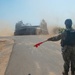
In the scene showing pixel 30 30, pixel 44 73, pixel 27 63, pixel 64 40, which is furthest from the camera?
pixel 30 30

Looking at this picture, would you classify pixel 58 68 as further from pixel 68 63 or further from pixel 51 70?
pixel 68 63

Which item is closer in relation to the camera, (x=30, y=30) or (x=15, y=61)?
(x=15, y=61)

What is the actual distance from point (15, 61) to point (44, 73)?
424 centimetres

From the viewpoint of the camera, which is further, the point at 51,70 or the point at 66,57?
the point at 51,70

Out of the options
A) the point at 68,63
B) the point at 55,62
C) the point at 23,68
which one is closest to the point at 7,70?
the point at 23,68

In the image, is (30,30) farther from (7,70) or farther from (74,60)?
(74,60)

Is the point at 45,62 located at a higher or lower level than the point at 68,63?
lower

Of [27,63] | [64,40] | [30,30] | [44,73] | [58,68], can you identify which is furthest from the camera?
[30,30]

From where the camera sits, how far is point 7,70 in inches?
543

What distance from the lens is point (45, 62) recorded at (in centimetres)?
1580

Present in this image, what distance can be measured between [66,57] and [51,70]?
379 centimetres

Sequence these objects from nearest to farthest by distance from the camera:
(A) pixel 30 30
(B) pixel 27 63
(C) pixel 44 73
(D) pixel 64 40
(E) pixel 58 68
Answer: (D) pixel 64 40, (C) pixel 44 73, (E) pixel 58 68, (B) pixel 27 63, (A) pixel 30 30

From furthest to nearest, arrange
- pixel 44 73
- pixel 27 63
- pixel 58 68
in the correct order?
pixel 27 63
pixel 58 68
pixel 44 73

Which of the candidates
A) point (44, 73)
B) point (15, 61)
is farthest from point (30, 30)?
point (44, 73)
